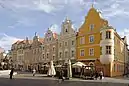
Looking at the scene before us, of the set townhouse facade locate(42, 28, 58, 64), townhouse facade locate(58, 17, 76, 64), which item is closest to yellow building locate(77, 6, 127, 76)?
townhouse facade locate(58, 17, 76, 64)

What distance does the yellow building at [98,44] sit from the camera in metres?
42.4

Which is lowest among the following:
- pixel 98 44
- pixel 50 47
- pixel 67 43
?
pixel 98 44

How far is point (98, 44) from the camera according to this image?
147 feet

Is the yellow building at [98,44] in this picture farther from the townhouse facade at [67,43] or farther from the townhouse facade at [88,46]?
the townhouse facade at [67,43]

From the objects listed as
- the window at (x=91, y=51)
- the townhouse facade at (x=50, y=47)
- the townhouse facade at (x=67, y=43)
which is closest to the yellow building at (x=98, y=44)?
the window at (x=91, y=51)

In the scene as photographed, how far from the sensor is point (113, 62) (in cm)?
4334

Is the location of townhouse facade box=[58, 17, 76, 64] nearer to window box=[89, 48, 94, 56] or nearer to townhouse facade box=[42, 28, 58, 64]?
townhouse facade box=[42, 28, 58, 64]

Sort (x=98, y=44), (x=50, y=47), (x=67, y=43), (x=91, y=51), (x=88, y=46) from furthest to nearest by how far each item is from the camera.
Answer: (x=50, y=47) < (x=67, y=43) < (x=88, y=46) < (x=91, y=51) < (x=98, y=44)

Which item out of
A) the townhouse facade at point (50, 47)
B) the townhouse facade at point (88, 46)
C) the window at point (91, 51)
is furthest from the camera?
the townhouse facade at point (50, 47)

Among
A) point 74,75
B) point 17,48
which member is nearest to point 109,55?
point 74,75

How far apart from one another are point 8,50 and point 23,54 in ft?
45.5

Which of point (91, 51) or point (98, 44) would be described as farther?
point (91, 51)

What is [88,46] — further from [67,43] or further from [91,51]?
[67,43]

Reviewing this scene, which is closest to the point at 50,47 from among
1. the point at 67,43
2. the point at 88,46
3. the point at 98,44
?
the point at 67,43
